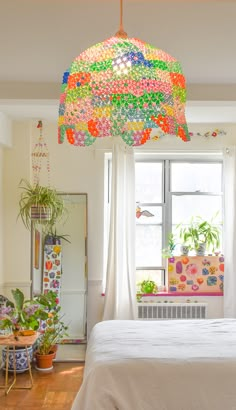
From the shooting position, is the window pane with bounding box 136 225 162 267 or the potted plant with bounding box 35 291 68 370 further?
the window pane with bounding box 136 225 162 267

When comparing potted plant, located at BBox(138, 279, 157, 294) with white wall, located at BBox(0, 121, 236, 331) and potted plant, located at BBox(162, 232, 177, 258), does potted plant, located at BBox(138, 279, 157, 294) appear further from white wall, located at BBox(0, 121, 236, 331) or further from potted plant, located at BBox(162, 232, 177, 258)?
white wall, located at BBox(0, 121, 236, 331)

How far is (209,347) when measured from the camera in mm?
3416

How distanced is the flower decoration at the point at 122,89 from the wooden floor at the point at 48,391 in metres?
2.72

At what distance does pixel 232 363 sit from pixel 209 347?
1.13 ft

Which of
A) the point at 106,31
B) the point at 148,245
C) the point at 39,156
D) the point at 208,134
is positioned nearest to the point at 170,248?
the point at 148,245

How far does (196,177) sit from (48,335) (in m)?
2.50

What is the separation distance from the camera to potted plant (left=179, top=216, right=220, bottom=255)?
5461 mm

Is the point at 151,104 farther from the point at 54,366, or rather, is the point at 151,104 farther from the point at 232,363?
the point at 54,366

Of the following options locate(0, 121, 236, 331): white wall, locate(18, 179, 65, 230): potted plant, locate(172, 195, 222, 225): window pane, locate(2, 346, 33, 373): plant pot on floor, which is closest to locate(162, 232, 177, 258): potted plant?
locate(172, 195, 222, 225): window pane

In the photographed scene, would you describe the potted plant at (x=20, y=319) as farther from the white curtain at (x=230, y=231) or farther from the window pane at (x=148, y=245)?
the white curtain at (x=230, y=231)

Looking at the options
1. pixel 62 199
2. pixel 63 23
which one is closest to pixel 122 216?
pixel 62 199

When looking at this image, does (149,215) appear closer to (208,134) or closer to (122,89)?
(208,134)

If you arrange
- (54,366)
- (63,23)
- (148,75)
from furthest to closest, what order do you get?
(54,366)
(63,23)
(148,75)

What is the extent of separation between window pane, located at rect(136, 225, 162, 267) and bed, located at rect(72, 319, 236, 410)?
2096mm
